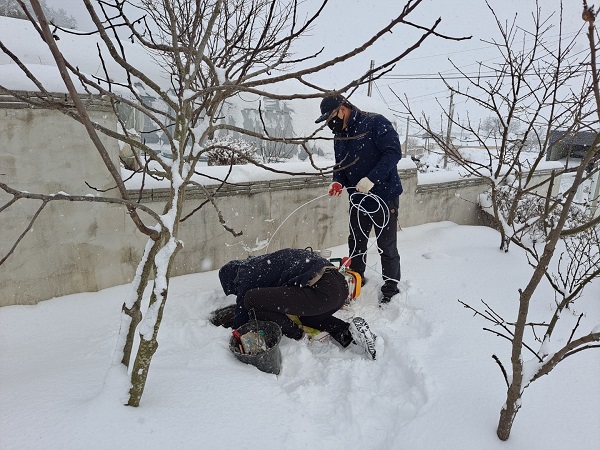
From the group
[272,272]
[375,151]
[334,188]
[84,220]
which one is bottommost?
[272,272]

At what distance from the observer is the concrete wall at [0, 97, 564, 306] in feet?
9.70

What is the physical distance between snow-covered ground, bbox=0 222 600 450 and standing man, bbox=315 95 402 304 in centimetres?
50

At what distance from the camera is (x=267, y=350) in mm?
2467

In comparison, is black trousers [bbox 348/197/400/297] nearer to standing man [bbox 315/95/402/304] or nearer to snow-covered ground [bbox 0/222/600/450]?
standing man [bbox 315/95/402/304]

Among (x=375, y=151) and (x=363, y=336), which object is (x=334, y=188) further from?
(x=363, y=336)

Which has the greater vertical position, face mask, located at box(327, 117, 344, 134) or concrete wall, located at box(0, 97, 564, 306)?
face mask, located at box(327, 117, 344, 134)

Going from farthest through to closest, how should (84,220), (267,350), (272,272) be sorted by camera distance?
(84,220)
(272,272)
(267,350)

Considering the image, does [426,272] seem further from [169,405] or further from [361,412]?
[169,405]

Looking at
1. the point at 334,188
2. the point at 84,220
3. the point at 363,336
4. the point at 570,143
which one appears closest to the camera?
the point at 570,143

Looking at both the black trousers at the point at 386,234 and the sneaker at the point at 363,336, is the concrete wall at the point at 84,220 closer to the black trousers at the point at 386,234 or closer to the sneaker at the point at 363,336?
the black trousers at the point at 386,234

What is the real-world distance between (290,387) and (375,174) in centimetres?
194

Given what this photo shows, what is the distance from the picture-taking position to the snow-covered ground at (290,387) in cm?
171

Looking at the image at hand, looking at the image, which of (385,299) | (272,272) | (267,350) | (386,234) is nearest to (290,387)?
(267,350)

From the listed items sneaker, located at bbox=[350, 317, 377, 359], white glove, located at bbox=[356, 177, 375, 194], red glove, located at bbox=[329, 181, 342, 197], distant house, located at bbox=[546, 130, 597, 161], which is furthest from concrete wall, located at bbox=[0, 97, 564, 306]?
distant house, located at bbox=[546, 130, 597, 161]
